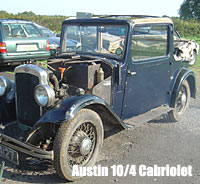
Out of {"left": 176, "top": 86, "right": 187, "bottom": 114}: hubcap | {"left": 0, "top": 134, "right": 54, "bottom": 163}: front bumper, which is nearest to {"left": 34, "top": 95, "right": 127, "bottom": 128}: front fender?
{"left": 0, "top": 134, "right": 54, "bottom": 163}: front bumper

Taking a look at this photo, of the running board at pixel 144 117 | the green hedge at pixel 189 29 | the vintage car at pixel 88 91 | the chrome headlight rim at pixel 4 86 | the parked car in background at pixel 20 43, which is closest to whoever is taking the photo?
the vintage car at pixel 88 91

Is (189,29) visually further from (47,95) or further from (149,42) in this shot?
(47,95)

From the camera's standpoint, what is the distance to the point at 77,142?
3.04 m

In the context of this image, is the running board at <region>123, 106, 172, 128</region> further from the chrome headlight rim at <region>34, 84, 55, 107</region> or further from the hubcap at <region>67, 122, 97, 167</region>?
the chrome headlight rim at <region>34, 84, 55, 107</region>

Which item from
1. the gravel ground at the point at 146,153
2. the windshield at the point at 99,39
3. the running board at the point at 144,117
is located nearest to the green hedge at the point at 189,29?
the gravel ground at the point at 146,153

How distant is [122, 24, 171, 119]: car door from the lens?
12.6 ft

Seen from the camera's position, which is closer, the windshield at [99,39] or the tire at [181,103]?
the windshield at [99,39]

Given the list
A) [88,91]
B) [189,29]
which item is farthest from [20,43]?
[189,29]

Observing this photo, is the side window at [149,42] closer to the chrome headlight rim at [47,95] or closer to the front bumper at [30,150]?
the chrome headlight rim at [47,95]

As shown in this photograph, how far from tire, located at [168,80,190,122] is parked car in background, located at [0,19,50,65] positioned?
501cm

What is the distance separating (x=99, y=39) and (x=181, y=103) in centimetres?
223

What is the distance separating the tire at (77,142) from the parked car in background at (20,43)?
5.62 metres

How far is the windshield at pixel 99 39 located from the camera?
147 inches

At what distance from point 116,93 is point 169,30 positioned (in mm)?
1567
